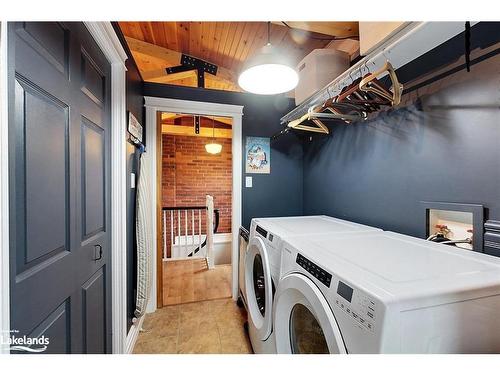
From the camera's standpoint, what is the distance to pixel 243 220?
8.38 feet

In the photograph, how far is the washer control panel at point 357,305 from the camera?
57 cm

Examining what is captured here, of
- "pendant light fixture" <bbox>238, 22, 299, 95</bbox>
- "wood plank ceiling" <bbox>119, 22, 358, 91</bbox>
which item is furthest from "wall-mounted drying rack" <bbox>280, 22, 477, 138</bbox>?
"wood plank ceiling" <bbox>119, 22, 358, 91</bbox>

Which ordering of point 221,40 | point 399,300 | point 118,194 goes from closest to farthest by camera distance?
point 399,300 < point 118,194 < point 221,40

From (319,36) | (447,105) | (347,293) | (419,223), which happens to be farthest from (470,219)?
(319,36)

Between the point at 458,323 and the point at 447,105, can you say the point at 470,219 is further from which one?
the point at 458,323

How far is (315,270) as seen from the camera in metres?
0.83

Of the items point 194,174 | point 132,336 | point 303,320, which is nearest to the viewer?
point 303,320

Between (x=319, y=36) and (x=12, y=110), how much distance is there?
2131 millimetres

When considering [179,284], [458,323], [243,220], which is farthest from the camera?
[179,284]

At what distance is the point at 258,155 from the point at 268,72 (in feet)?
4.30

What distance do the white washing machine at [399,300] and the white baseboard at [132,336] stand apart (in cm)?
146

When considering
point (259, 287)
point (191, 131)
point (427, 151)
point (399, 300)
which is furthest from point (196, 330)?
point (191, 131)

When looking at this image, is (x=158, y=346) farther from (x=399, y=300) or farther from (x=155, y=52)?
(x=155, y=52)

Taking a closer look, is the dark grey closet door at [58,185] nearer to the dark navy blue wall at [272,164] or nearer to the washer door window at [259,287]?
the washer door window at [259,287]
